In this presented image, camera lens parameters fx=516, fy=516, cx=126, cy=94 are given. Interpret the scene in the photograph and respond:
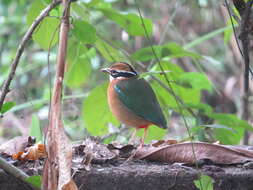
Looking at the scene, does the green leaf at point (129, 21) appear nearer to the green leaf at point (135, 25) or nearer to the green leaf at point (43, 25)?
the green leaf at point (135, 25)

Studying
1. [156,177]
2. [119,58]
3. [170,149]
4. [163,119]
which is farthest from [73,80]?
[156,177]

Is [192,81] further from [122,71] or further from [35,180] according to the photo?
[35,180]

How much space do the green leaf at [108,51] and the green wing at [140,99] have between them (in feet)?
0.79

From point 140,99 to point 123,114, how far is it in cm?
18

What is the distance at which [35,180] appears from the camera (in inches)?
92.0

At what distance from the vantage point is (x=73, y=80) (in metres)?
4.89

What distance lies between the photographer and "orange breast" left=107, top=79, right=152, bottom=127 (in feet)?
13.5

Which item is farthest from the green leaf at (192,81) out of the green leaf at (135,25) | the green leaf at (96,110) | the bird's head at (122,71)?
the green leaf at (96,110)

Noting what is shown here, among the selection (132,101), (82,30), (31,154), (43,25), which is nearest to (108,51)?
(132,101)

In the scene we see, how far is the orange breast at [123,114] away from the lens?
162 inches

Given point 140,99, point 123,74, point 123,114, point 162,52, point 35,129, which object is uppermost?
point 162,52

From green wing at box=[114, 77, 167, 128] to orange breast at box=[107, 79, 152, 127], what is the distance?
1.3 inches

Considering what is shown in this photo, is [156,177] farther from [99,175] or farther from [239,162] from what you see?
[239,162]

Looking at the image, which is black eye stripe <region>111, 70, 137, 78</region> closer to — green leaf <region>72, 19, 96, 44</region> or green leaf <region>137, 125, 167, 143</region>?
green leaf <region>137, 125, 167, 143</region>
